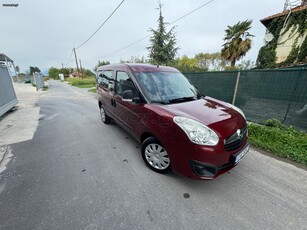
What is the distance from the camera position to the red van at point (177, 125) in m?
1.89

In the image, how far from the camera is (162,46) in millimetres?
14609

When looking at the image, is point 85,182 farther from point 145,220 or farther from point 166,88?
point 166,88

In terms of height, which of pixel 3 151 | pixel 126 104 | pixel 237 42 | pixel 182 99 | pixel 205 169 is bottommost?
pixel 3 151

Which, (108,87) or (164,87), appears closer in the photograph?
(164,87)

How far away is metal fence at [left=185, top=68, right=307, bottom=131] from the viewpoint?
3.96 m

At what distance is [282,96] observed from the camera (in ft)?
14.0

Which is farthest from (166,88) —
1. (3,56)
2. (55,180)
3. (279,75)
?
(3,56)

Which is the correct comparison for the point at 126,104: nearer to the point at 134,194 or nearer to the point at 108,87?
the point at 108,87

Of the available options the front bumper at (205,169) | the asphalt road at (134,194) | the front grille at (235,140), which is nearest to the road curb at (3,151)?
the asphalt road at (134,194)

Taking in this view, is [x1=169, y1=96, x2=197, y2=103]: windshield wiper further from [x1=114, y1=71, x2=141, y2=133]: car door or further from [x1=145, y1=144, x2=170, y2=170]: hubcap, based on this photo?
[x1=145, y1=144, x2=170, y2=170]: hubcap

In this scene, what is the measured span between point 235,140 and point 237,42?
744 inches

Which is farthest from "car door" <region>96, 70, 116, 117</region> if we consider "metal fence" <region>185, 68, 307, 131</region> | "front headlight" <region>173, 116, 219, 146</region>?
"metal fence" <region>185, 68, 307, 131</region>

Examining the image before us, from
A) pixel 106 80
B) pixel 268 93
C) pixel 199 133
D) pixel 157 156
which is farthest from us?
pixel 268 93

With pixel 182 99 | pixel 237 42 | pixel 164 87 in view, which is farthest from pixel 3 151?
pixel 237 42
